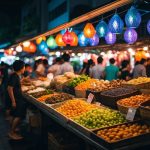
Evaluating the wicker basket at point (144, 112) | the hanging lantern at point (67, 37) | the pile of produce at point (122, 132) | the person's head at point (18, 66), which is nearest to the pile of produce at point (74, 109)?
the pile of produce at point (122, 132)

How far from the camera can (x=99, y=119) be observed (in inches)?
216

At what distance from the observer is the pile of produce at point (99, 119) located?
5.34 meters

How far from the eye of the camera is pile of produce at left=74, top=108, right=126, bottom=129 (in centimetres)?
534

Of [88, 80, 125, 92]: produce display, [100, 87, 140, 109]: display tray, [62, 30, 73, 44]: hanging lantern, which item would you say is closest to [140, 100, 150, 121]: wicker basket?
[100, 87, 140, 109]: display tray

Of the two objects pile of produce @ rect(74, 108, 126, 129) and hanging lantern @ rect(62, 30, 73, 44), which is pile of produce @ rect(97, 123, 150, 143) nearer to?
pile of produce @ rect(74, 108, 126, 129)

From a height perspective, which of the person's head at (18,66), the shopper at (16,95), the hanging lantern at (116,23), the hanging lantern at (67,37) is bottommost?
the shopper at (16,95)

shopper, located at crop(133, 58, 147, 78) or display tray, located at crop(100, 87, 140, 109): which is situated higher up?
shopper, located at crop(133, 58, 147, 78)

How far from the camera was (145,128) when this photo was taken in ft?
15.8

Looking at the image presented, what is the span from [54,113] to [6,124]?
17.1 ft

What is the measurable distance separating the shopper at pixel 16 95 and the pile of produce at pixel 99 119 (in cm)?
350

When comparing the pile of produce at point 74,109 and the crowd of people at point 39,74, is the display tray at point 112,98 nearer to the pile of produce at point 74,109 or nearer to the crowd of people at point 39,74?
the pile of produce at point 74,109

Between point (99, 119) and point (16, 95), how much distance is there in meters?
4.18

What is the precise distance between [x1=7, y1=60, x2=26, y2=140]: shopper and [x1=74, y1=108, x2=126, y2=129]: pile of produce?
3.50 m

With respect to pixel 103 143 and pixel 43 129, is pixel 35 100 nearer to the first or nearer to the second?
pixel 43 129
